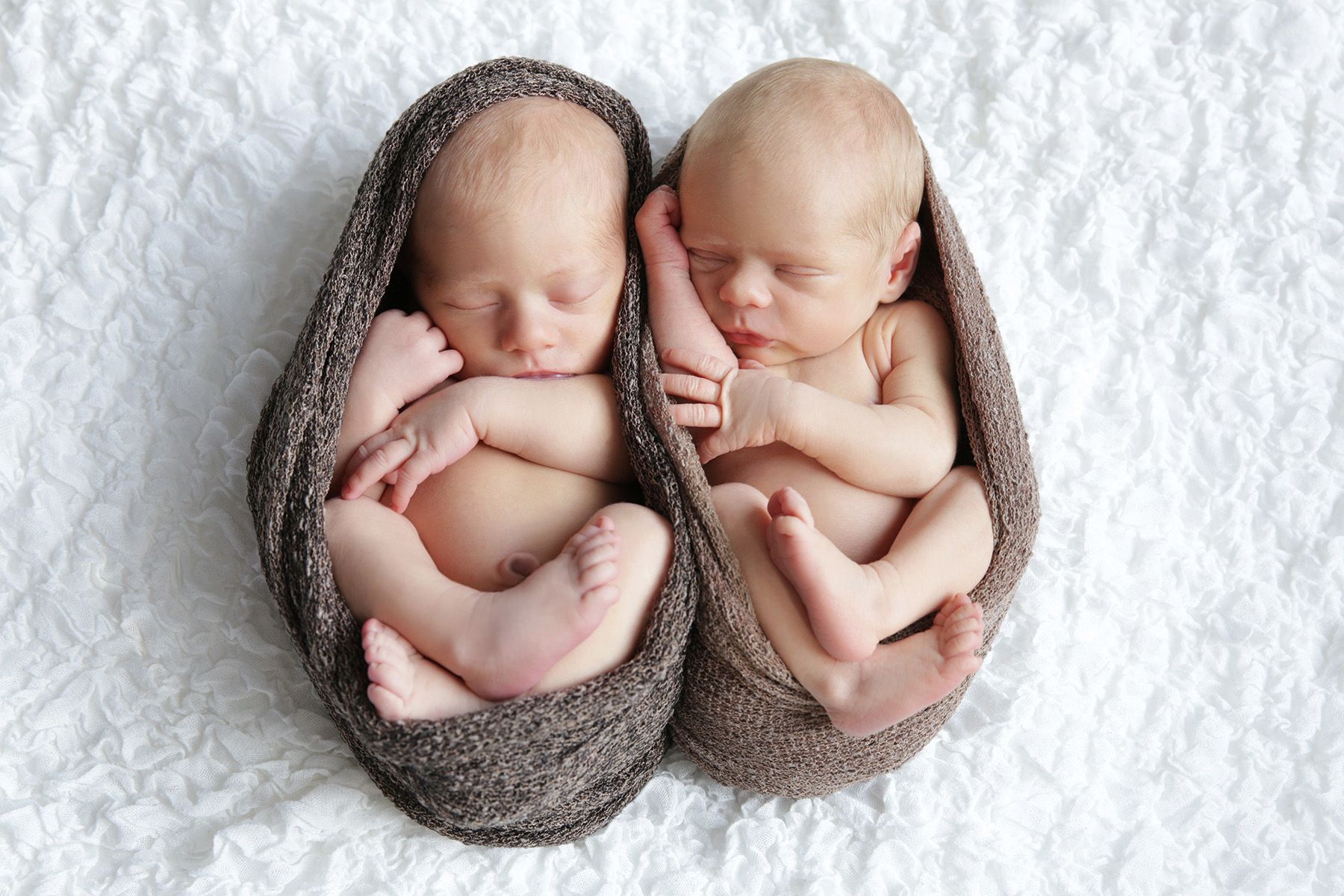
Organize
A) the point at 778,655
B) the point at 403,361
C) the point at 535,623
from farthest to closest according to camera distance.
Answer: the point at 403,361
the point at 778,655
the point at 535,623

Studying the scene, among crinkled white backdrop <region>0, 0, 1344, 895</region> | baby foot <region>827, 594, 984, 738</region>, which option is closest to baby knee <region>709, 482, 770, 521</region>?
baby foot <region>827, 594, 984, 738</region>

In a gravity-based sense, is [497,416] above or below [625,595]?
above

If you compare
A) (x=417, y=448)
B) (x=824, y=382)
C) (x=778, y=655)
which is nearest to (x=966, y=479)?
(x=824, y=382)

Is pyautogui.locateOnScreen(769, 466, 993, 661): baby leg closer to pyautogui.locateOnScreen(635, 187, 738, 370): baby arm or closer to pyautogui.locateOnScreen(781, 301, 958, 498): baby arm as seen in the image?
pyautogui.locateOnScreen(781, 301, 958, 498): baby arm

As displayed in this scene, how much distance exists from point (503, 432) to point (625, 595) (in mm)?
265

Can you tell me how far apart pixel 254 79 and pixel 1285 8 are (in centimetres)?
165

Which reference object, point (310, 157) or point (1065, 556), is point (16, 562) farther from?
point (1065, 556)

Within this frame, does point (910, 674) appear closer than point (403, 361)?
Yes

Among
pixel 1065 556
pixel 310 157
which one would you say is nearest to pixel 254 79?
pixel 310 157

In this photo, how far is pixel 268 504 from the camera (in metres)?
1.30

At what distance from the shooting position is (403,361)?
1407 mm

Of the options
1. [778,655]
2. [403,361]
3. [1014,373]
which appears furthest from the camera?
[1014,373]

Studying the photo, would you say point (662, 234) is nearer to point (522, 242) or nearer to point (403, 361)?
point (522, 242)

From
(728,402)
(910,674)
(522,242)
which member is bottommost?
(910,674)
